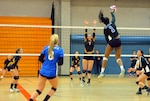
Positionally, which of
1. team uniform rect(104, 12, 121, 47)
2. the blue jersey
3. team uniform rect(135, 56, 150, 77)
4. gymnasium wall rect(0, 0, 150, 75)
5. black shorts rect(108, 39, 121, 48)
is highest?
gymnasium wall rect(0, 0, 150, 75)

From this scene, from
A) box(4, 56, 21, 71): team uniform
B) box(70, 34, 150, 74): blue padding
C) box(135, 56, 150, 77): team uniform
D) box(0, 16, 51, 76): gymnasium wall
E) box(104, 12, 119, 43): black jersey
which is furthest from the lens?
box(70, 34, 150, 74): blue padding

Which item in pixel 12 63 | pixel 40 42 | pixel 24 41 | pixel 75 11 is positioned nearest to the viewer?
pixel 12 63

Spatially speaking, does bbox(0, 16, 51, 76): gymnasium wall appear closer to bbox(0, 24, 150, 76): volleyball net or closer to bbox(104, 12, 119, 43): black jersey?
bbox(0, 24, 150, 76): volleyball net

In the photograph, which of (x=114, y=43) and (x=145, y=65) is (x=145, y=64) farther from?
(x=114, y=43)

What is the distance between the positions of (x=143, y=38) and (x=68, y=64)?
4.82m

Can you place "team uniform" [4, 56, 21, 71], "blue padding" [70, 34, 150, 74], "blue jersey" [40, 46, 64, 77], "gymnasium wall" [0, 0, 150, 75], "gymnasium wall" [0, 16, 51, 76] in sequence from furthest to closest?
"blue padding" [70, 34, 150, 74]
"gymnasium wall" [0, 0, 150, 75]
"gymnasium wall" [0, 16, 51, 76]
"team uniform" [4, 56, 21, 71]
"blue jersey" [40, 46, 64, 77]

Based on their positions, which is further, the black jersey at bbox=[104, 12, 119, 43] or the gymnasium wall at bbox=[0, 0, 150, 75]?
the gymnasium wall at bbox=[0, 0, 150, 75]

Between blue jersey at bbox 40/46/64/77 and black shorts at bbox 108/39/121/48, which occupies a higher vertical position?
black shorts at bbox 108/39/121/48

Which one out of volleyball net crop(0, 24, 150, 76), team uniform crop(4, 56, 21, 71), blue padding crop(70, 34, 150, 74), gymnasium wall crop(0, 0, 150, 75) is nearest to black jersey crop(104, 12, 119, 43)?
team uniform crop(4, 56, 21, 71)

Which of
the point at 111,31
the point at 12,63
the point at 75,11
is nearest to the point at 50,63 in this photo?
the point at 111,31

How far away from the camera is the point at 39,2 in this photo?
61.9 feet

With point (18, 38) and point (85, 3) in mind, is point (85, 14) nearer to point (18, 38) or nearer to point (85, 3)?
point (85, 3)

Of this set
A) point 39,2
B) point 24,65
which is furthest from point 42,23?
point 24,65

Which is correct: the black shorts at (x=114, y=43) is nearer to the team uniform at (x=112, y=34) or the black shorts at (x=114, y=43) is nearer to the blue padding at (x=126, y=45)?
the team uniform at (x=112, y=34)
